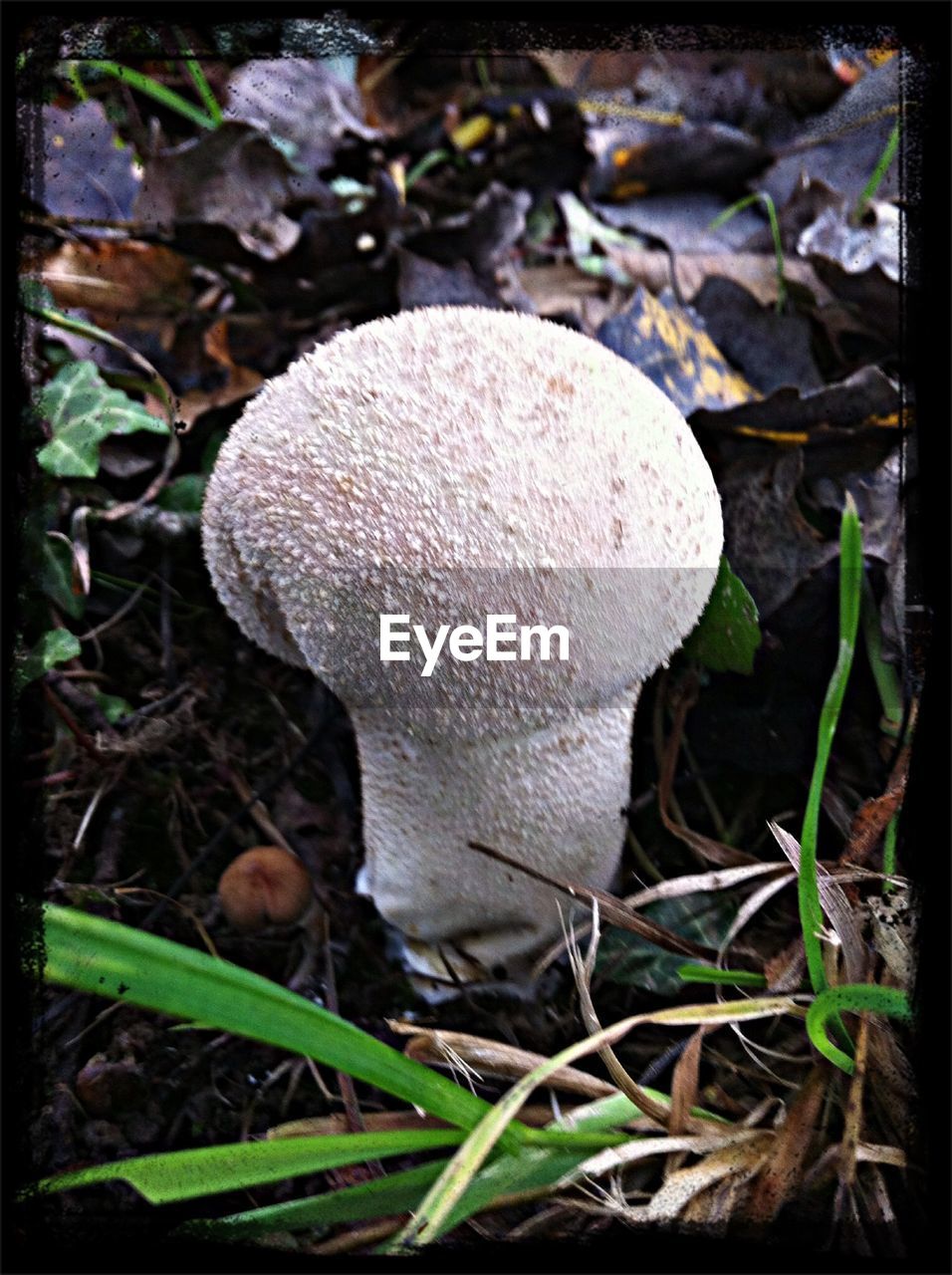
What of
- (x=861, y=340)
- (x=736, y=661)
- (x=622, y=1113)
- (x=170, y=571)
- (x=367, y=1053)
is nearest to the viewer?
(x=367, y=1053)

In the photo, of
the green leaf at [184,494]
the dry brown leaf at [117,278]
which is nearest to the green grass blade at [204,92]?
the dry brown leaf at [117,278]

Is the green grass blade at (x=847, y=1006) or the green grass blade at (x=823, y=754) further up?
the green grass blade at (x=823, y=754)

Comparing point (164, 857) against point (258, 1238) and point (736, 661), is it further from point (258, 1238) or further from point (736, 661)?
point (736, 661)

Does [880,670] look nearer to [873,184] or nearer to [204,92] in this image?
[873,184]

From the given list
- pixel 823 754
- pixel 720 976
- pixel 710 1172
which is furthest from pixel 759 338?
pixel 710 1172

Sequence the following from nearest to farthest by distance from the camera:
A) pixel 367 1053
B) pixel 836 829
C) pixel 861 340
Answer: pixel 367 1053 → pixel 836 829 → pixel 861 340

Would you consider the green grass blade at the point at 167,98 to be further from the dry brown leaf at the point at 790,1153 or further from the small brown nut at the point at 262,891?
the dry brown leaf at the point at 790,1153

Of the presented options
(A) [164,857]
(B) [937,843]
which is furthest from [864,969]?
(A) [164,857]

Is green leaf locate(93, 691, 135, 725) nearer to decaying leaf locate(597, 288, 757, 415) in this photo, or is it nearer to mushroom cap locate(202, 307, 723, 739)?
mushroom cap locate(202, 307, 723, 739)
